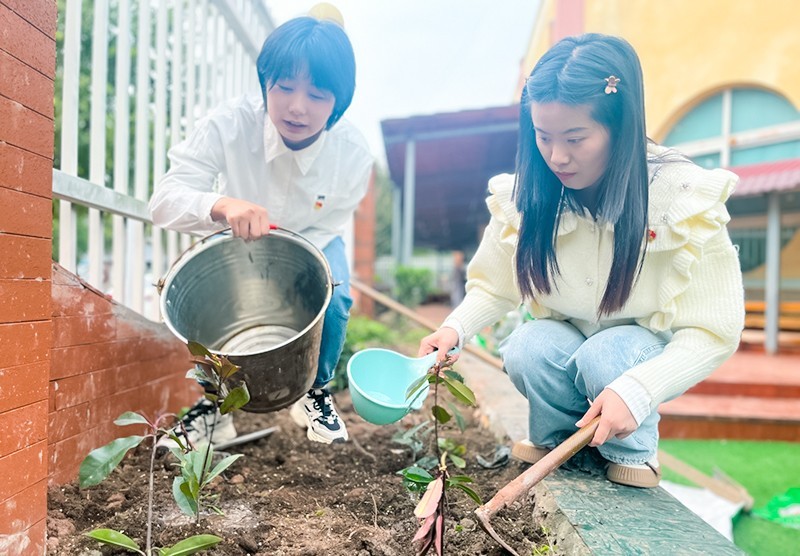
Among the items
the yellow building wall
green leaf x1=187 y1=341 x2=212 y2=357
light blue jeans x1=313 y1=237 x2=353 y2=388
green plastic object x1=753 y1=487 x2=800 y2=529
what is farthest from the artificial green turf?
the yellow building wall

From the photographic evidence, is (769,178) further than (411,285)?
No

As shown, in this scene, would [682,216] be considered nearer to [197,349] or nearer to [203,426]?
[197,349]

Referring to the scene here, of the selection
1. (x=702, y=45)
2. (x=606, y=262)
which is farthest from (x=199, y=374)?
(x=702, y=45)

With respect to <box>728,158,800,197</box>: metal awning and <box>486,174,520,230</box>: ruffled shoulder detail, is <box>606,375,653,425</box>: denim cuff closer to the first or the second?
<box>486,174,520,230</box>: ruffled shoulder detail

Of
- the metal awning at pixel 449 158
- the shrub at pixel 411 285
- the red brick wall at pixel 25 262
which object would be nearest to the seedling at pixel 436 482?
the red brick wall at pixel 25 262

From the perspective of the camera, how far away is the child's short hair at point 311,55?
1.61m

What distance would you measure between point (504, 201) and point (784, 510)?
1.48 m

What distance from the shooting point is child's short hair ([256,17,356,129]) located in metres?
1.61

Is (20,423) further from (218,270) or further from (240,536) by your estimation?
(218,270)

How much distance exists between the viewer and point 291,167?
1.91 meters

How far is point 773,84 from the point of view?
249 inches

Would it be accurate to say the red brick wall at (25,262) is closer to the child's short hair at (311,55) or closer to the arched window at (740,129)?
the child's short hair at (311,55)

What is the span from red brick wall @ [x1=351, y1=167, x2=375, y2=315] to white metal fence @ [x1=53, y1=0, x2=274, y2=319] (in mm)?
3057

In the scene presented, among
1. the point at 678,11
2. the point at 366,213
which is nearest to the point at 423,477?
the point at 366,213
